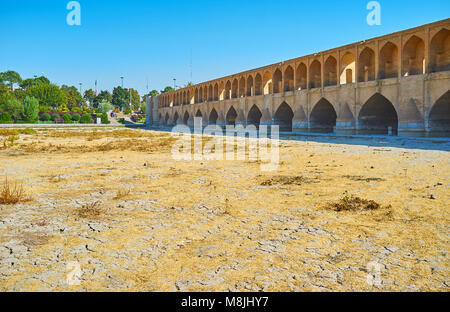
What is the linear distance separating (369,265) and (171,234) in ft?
6.92

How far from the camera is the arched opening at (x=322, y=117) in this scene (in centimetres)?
2917

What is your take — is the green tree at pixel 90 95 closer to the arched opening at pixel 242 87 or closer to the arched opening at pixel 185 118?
the arched opening at pixel 185 118

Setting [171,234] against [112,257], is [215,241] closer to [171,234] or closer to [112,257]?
[171,234]

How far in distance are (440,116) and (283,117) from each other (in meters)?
15.9

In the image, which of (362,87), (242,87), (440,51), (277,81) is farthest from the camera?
(242,87)

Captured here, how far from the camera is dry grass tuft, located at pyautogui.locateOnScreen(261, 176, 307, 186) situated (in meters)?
6.81

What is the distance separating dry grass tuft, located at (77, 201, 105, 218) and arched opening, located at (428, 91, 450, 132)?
20.6m

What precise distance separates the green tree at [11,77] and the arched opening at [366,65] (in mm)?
117552

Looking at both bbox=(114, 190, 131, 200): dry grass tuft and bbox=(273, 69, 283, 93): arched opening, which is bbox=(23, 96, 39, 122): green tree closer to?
bbox=(273, 69, 283, 93): arched opening

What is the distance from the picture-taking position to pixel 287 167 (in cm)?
921

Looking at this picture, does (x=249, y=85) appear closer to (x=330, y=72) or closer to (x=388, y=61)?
(x=330, y=72)

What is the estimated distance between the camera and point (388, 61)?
23.6 meters

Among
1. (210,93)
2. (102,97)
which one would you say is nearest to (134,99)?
(102,97)
